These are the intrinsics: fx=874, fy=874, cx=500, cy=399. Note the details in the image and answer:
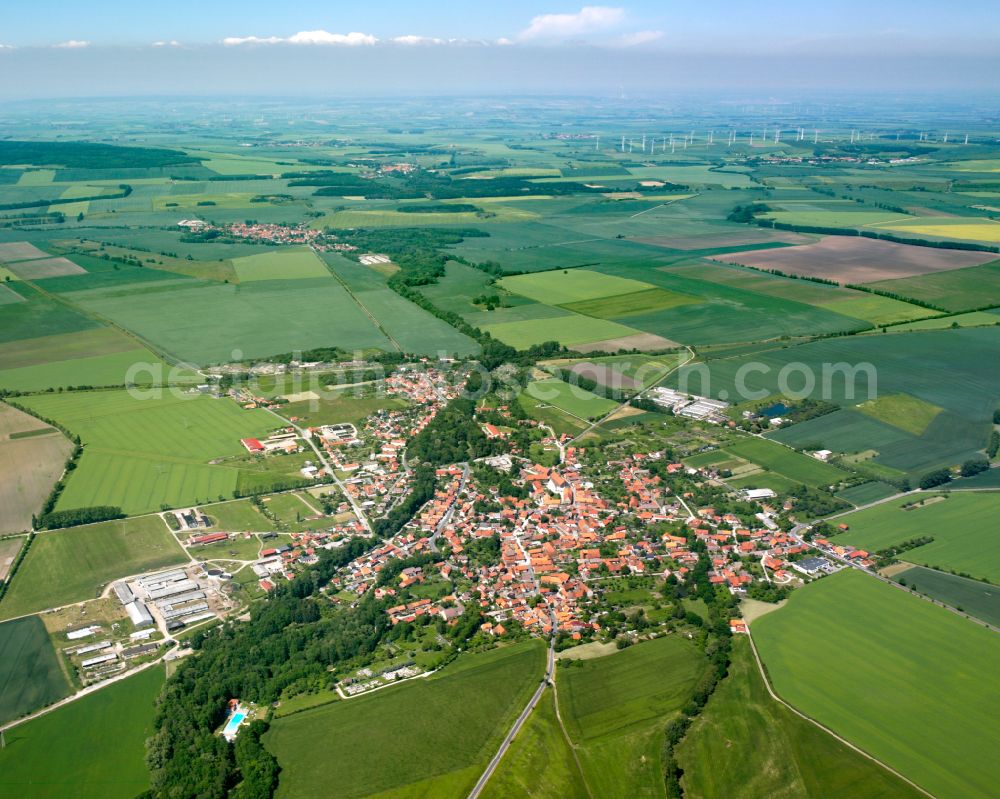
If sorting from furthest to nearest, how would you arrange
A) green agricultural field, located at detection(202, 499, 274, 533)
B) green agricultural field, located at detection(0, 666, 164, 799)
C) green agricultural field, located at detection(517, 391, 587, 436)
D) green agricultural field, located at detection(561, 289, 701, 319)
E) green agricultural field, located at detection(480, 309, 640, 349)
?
1. green agricultural field, located at detection(561, 289, 701, 319)
2. green agricultural field, located at detection(480, 309, 640, 349)
3. green agricultural field, located at detection(517, 391, 587, 436)
4. green agricultural field, located at detection(202, 499, 274, 533)
5. green agricultural field, located at detection(0, 666, 164, 799)

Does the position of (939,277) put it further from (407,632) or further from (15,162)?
(15,162)

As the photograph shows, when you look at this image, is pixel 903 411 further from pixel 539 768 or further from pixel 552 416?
pixel 539 768

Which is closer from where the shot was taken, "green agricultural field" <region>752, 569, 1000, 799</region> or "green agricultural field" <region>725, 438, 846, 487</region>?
"green agricultural field" <region>752, 569, 1000, 799</region>

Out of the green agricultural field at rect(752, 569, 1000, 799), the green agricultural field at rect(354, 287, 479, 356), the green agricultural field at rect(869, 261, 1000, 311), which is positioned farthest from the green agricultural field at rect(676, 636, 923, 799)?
the green agricultural field at rect(869, 261, 1000, 311)

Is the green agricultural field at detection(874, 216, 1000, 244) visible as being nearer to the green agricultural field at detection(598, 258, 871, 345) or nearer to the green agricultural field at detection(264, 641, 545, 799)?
the green agricultural field at detection(598, 258, 871, 345)

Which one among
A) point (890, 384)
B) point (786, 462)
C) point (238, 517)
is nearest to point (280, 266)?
point (238, 517)

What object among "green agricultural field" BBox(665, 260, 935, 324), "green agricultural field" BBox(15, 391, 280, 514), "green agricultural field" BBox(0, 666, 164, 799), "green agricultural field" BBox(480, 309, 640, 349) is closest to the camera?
"green agricultural field" BBox(0, 666, 164, 799)

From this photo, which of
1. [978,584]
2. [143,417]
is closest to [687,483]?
[978,584]
